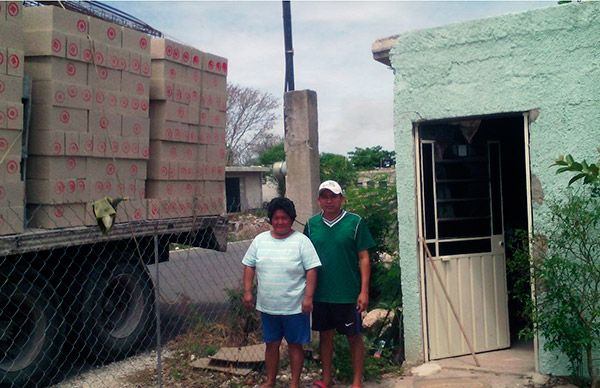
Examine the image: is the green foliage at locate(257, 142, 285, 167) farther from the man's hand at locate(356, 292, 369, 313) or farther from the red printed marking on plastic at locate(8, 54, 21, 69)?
the man's hand at locate(356, 292, 369, 313)

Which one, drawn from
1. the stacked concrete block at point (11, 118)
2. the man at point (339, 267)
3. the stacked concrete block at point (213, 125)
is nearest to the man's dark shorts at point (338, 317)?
the man at point (339, 267)

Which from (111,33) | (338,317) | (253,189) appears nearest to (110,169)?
(111,33)

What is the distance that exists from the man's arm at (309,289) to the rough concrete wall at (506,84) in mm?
1333

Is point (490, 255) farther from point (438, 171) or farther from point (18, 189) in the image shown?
point (18, 189)

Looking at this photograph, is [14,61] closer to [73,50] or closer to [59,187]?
[73,50]

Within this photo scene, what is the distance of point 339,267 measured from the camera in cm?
462

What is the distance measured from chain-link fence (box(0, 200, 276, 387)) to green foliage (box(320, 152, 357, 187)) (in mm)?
1392

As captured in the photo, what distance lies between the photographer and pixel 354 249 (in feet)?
15.3

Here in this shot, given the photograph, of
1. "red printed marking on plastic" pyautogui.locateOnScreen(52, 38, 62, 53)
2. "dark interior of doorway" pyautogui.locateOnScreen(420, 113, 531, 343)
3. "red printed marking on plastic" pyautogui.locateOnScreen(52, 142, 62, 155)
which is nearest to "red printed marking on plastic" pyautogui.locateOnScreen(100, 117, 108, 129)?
"red printed marking on plastic" pyautogui.locateOnScreen(52, 142, 62, 155)

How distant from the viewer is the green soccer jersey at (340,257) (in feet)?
15.1

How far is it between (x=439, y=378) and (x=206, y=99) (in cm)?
376

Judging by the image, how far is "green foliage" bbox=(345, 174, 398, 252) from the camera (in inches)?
262

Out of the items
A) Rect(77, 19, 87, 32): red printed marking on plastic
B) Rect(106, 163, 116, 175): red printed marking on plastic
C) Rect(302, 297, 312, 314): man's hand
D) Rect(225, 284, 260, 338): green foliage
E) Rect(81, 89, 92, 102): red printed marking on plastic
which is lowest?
Rect(225, 284, 260, 338): green foliage

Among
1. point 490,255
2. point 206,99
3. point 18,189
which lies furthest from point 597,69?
point 18,189
